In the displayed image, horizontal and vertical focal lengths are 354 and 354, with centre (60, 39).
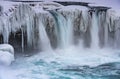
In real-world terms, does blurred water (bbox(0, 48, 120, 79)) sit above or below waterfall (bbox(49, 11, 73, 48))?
below

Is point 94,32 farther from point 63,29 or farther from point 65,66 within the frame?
point 65,66

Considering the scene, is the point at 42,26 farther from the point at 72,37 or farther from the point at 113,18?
the point at 113,18

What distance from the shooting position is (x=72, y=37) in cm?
468

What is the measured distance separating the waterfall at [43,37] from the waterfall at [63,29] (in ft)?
0.49

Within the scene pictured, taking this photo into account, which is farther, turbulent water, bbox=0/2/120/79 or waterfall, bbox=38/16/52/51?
waterfall, bbox=38/16/52/51

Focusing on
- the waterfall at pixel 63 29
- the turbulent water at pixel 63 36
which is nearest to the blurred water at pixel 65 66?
the turbulent water at pixel 63 36

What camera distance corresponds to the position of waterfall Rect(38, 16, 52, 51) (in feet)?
15.1

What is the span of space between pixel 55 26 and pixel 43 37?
21cm

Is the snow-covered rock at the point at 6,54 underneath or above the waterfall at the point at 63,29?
underneath

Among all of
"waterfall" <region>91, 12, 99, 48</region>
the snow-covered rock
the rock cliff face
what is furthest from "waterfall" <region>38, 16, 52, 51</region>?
"waterfall" <region>91, 12, 99, 48</region>

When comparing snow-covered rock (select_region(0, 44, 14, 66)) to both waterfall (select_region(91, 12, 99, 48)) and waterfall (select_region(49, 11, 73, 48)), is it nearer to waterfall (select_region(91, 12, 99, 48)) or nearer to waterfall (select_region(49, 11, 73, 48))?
waterfall (select_region(49, 11, 73, 48))

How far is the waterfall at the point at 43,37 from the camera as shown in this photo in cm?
460

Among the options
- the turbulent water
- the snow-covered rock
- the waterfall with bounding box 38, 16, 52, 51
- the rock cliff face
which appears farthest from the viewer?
the waterfall with bounding box 38, 16, 52, 51

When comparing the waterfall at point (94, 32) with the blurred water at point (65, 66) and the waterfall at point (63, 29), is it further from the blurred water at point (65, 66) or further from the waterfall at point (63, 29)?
the waterfall at point (63, 29)
